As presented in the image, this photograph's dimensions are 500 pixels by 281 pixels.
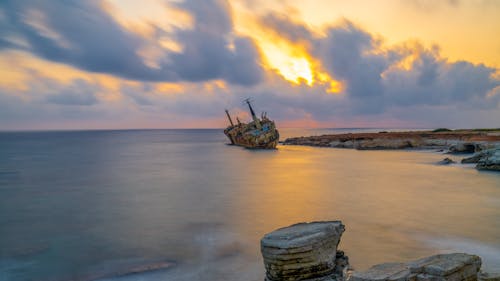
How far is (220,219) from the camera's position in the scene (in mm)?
17094

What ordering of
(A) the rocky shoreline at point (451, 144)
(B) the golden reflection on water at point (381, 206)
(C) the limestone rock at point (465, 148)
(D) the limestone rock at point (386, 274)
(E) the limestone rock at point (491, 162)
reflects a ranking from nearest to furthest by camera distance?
(D) the limestone rock at point (386, 274) → (B) the golden reflection on water at point (381, 206) → (E) the limestone rock at point (491, 162) → (A) the rocky shoreline at point (451, 144) → (C) the limestone rock at point (465, 148)

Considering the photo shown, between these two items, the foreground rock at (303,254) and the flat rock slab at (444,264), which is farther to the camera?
the foreground rock at (303,254)

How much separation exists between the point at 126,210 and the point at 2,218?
629cm

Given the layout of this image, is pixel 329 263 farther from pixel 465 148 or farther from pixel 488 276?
pixel 465 148

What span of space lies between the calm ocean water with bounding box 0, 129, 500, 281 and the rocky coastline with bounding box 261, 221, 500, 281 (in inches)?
A: 81.8

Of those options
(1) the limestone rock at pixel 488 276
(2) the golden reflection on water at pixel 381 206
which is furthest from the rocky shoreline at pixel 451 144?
(1) the limestone rock at pixel 488 276

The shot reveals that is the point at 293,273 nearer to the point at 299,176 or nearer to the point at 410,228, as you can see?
the point at 410,228

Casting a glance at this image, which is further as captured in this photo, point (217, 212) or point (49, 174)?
point (49, 174)

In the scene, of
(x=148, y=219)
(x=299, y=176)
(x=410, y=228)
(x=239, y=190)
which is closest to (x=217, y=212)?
(x=148, y=219)

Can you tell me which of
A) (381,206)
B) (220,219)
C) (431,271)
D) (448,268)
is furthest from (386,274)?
(381,206)

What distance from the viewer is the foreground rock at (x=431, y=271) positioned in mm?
6457

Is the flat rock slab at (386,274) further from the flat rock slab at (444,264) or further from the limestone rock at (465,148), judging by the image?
the limestone rock at (465,148)

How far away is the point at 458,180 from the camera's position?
1020 inches

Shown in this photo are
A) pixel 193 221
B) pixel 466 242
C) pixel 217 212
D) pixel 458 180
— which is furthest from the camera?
pixel 458 180
